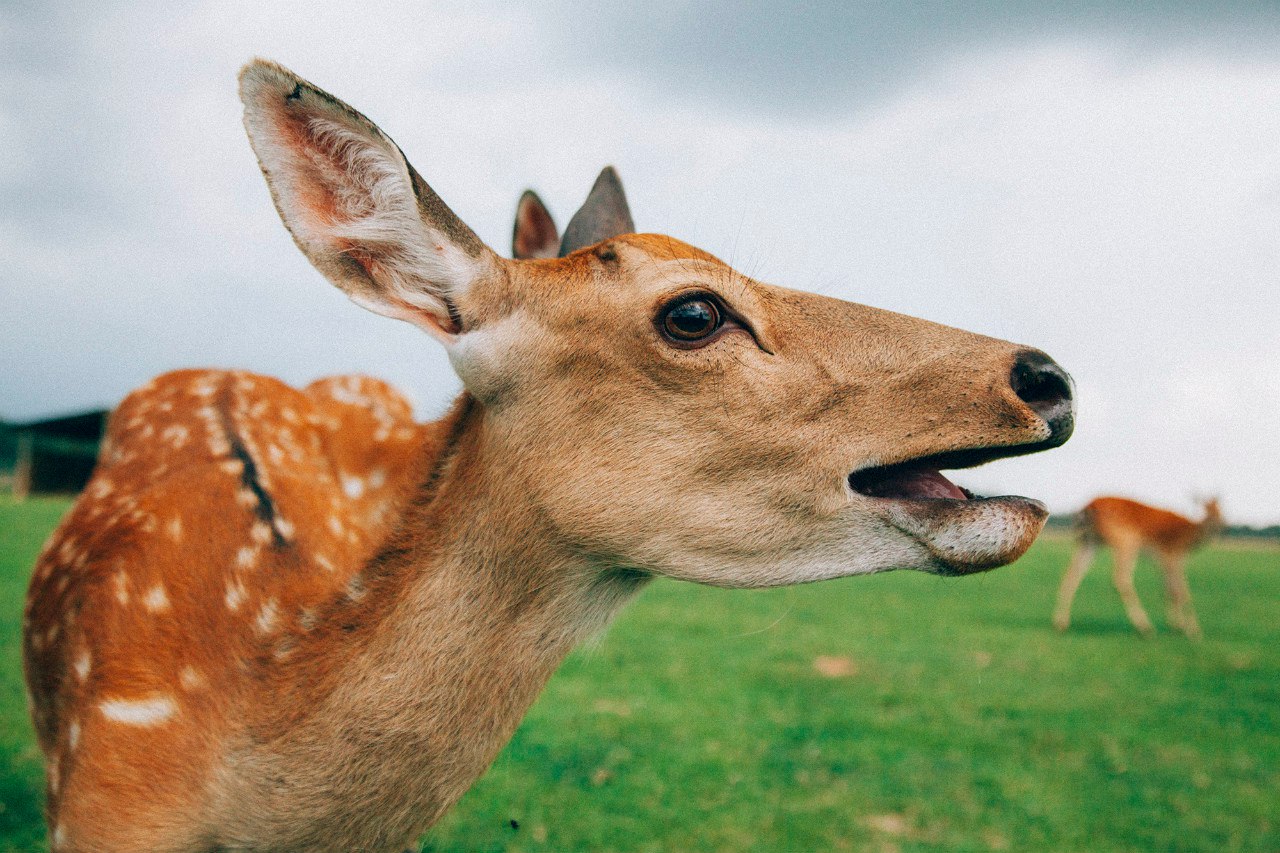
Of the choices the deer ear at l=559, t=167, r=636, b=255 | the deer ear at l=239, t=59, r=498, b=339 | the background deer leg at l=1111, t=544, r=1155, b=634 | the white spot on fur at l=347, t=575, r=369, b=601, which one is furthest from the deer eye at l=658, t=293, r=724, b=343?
the background deer leg at l=1111, t=544, r=1155, b=634

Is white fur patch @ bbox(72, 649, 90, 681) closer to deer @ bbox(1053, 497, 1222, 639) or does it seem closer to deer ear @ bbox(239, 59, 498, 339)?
deer ear @ bbox(239, 59, 498, 339)

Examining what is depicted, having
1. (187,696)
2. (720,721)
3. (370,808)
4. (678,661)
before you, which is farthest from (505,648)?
(678,661)

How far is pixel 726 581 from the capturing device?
2088mm

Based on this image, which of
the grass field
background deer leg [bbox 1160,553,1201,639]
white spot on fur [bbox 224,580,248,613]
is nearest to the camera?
white spot on fur [bbox 224,580,248,613]

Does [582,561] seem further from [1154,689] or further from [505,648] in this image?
[1154,689]

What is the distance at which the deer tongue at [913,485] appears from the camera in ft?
6.73

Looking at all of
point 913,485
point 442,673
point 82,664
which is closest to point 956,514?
point 913,485

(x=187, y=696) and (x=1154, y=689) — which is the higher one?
(x=187, y=696)

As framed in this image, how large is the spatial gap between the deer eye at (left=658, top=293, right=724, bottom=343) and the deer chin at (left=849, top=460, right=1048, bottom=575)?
0.46 meters

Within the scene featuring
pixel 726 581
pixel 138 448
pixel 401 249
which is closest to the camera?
pixel 726 581

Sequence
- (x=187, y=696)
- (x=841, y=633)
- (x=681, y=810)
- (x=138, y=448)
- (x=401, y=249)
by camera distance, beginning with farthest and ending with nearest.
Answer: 1. (x=841, y=633)
2. (x=681, y=810)
3. (x=138, y=448)
4. (x=187, y=696)
5. (x=401, y=249)

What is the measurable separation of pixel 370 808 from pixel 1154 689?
838 centimetres

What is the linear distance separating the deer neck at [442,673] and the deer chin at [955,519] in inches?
23.7

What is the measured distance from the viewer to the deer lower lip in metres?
2.05
